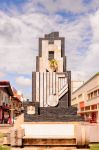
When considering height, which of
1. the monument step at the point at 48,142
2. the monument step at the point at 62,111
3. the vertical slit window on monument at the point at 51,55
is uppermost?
the vertical slit window on monument at the point at 51,55

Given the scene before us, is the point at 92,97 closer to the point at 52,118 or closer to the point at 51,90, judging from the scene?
the point at 51,90

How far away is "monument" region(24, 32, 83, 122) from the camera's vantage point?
2867 cm

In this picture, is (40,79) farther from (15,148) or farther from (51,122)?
(15,148)

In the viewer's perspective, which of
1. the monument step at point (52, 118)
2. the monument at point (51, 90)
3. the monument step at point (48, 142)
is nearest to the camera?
the monument step at point (48, 142)

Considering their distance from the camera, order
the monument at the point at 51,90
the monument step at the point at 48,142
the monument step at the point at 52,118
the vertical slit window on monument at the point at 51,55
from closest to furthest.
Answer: the monument step at the point at 48,142, the monument step at the point at 52,118, the monument at the point at 51,90, the vertical slit window on monument at the point at 51,55

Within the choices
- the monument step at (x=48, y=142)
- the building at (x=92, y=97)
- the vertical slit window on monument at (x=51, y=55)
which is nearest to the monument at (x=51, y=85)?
the vertical slit window on monument at (x=51, y=55)

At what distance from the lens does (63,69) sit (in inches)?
1919

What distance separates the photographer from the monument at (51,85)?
94.1 feet

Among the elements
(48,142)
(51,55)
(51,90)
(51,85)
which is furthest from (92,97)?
(48,142)

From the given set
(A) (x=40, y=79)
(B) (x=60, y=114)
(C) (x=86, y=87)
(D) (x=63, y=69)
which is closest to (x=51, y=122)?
(B) (x=60, y=114)

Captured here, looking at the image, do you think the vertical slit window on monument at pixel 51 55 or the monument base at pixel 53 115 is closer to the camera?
the monument base at pixel 53 115

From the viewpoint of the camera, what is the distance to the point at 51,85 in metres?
44.6

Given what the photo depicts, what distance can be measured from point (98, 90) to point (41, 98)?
1270cm

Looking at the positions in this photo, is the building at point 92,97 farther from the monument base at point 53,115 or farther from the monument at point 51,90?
the monument base at point 53,115
